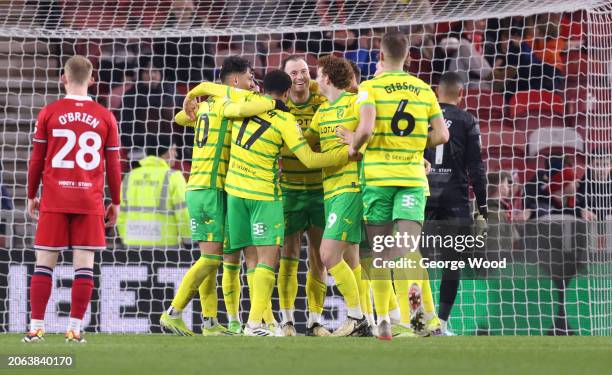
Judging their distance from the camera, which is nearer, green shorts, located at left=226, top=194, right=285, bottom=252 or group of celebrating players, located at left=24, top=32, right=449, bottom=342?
group of celebrating players, located at left=24, top=32, right=449, bottom=342

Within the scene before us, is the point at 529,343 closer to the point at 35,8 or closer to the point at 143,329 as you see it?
the point at 143,329

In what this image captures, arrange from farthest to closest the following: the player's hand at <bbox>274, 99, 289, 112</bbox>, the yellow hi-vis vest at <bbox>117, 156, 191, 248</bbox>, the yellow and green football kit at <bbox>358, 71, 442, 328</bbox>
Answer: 1. the yellow hi-vis vest at <bbox>117, 156, 191, 248</bbox>
2. the player's hand at <bbox>274, 99, 289, 112</bbox>
3. the yellow and green football kit at <bbox>358, 71, 442, 328</bbox>

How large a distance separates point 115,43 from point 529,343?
6.86m

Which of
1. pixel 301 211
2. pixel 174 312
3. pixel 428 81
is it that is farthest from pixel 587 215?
pixel 174 312

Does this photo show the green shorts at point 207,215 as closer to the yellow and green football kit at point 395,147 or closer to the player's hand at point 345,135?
the player's hand at point 345,135

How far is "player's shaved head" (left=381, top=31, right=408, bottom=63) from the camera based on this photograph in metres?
7.54

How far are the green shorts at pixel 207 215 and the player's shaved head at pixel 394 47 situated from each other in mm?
1604

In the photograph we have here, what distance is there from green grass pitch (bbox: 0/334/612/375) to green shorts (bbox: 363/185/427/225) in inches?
30.2

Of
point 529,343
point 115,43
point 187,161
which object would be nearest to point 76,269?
point 529,343

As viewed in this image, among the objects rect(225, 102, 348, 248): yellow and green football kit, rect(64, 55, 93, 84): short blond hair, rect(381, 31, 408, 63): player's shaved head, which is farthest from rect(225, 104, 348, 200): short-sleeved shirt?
→ rect(64, 55, 93, 84): short blond hair

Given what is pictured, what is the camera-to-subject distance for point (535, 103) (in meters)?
12.6

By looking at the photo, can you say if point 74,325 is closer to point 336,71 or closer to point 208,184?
point 208,184

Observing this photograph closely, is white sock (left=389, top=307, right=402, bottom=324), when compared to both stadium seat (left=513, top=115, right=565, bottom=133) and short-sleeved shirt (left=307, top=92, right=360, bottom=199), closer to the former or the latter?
short-sleeved shirt (left=307, top=92, right=360, bottom=199)

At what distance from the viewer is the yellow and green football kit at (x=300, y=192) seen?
8.45 m
